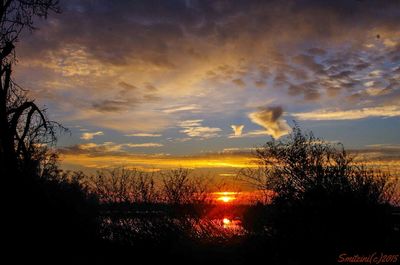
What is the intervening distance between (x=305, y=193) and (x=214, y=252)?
6336 millimetres

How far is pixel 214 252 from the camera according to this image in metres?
22.7

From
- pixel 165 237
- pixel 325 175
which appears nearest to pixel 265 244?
pixel 325 175

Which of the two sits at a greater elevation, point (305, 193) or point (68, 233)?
point (305, 193)

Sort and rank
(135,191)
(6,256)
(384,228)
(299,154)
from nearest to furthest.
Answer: (6,256), (384,228), (299,154), (135,191)

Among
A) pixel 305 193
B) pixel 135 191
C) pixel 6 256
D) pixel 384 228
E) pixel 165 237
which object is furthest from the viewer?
pixel 135 191

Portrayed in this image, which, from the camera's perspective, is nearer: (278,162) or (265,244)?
(265,244)

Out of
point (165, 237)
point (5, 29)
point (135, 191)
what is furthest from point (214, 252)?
point (5, 29)

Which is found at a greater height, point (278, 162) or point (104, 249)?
point (278, 162)

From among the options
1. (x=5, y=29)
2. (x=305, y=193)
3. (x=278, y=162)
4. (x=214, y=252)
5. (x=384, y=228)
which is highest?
(x=5, y=29)

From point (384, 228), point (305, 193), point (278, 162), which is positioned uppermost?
point (278, 162)

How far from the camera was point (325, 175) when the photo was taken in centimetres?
1980

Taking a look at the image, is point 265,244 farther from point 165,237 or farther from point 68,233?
point 68,233

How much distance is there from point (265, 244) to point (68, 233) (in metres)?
8.37

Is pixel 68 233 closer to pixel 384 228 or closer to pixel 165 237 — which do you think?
pixel 165 237
